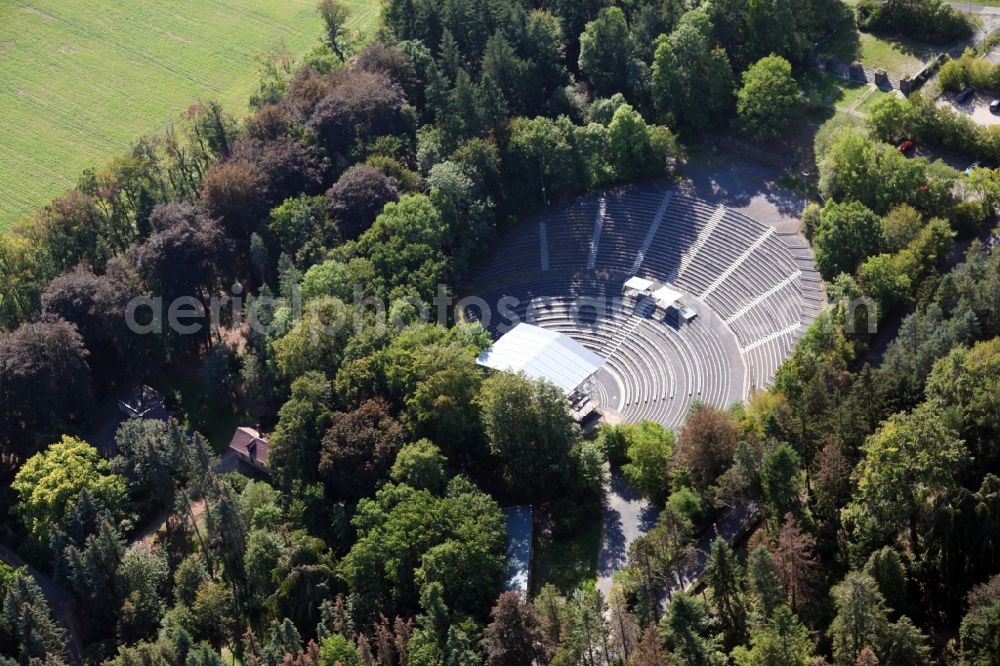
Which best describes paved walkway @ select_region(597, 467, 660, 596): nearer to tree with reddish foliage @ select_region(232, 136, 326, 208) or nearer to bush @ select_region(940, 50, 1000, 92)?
tree with reddish foliage @ select_region(232, 136, 326, 208)

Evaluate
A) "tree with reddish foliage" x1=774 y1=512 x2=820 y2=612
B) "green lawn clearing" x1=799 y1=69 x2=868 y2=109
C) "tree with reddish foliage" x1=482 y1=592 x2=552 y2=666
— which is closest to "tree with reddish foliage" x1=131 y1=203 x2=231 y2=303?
"tree with reddish foliage" x1=482 y1=592 x2=552 y2=666

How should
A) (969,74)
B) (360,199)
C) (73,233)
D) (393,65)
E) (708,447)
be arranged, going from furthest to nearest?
(393,65), (969,74), (73,233), (360,199), (708,447)

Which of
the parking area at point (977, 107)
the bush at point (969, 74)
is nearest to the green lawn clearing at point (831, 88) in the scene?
the bush at point (969, 74)

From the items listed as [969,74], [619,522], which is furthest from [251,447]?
[969,74]

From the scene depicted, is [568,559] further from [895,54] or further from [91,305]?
[895,54]

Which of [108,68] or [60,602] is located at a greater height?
[108,68]
